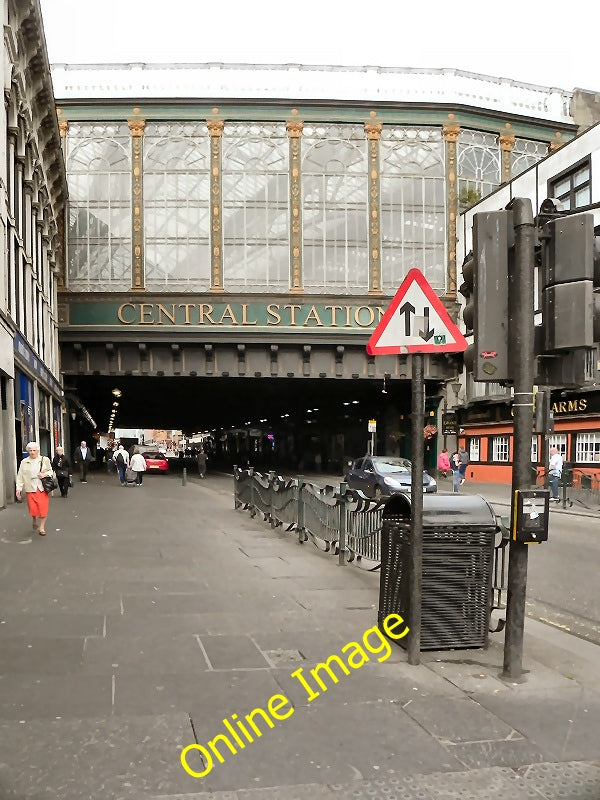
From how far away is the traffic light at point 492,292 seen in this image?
5.70 metres

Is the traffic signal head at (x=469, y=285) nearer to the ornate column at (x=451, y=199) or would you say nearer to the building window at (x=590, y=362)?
the building window at (x=590, y=362)

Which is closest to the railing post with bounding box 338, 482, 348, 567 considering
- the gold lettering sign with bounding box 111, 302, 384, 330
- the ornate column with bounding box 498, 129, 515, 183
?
the gold lettering sign with bounding box 111, 302, 384, 330

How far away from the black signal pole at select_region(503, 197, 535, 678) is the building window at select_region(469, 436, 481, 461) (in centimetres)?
3507

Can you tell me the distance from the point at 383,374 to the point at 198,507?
20.0 meters

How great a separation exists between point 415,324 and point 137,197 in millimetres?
38444

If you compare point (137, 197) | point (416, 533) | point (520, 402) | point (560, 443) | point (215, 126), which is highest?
point (215, 126)

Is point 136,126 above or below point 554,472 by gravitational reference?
above

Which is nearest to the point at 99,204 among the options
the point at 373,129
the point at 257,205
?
the point at 257,205

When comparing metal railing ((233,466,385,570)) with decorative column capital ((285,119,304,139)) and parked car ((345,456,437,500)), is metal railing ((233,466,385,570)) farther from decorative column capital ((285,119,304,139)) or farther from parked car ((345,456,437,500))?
decorative column capital ((285,119,304,139))

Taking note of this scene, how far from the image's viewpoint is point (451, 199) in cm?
4262

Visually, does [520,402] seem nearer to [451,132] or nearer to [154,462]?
[451,132]

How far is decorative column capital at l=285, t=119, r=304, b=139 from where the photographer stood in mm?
42000

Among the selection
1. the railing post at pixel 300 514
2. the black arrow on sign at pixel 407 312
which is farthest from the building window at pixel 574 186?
the black arrow on sign at pixel 407 312

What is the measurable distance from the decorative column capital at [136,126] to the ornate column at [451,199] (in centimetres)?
1614
